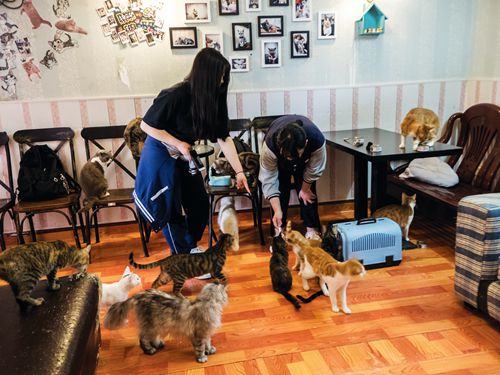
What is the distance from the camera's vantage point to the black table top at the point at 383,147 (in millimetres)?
2708

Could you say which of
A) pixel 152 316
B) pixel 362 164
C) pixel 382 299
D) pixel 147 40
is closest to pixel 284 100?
pixel 362 164

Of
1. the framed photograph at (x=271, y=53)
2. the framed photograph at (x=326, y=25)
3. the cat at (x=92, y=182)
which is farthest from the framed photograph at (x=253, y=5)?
the cat at (x=92, y=182)

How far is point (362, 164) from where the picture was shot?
121 inches

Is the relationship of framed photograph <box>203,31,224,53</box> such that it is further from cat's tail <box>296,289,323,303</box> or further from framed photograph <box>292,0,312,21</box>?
cat's tail <box>296,289,323,303</box>

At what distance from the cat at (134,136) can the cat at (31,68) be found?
31.2 inches

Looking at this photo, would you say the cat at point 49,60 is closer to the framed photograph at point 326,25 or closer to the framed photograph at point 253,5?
the framed photograph at point 253,5

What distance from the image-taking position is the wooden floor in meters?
1.85

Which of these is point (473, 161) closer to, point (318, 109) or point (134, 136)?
point (318, 109)

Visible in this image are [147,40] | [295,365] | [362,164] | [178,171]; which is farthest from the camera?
[147,40]

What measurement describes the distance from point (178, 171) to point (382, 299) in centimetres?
127

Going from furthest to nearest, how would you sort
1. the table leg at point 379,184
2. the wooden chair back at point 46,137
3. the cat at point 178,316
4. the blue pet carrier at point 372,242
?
the wooden chair back at point 46,137
the table leg at point 379,184
the blue pet carrier at point 372,242
the cat at point 178,316

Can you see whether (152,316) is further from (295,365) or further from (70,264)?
(295,365)

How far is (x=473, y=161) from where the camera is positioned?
3.28m

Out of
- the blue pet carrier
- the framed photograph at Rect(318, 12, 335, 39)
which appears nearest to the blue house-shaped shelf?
the framed photograph at Rect(318, 12, 335, 39)
